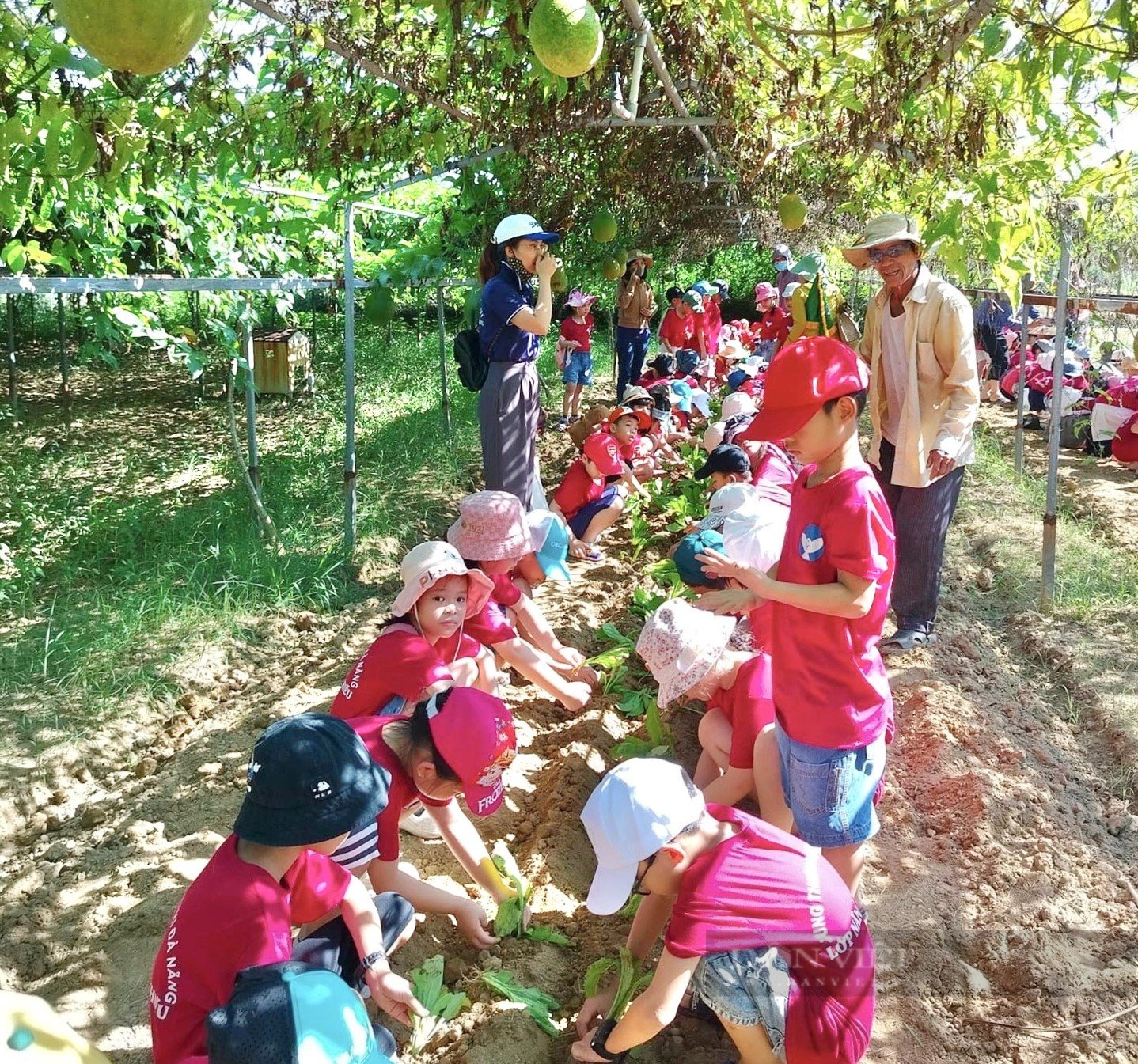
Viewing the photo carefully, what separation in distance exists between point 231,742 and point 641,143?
20.9ft

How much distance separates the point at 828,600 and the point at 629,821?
2.34 ft

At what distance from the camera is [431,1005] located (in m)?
2.54

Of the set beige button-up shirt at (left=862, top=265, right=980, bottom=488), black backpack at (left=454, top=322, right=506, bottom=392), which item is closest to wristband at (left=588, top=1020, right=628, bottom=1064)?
beige button-up shirt at (left=862, top=265, right=980, bottom=488)

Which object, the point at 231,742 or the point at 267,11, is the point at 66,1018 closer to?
the point at 231,742

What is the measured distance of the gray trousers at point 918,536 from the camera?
4.43m

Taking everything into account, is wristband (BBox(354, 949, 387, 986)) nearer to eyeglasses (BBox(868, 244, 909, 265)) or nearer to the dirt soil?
the dirt soil

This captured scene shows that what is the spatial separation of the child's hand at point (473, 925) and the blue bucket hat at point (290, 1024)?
4.09ft

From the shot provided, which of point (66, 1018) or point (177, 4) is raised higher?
point (177, 4)

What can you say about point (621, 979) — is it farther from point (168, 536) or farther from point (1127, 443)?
point (1127, 443)

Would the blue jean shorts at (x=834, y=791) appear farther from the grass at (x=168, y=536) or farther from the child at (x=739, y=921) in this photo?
the grass at (x=168, y=536)

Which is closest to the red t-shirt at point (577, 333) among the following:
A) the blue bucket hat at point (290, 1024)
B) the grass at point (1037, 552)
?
the grass at point (1037, 552)

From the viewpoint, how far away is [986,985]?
2770 millimetres

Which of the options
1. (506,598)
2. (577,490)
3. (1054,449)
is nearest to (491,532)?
(506,598)

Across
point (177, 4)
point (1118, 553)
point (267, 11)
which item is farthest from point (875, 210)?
point (177, 4)
